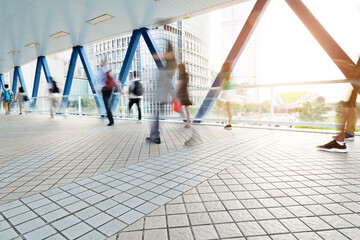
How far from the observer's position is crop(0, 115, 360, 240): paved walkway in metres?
1.32

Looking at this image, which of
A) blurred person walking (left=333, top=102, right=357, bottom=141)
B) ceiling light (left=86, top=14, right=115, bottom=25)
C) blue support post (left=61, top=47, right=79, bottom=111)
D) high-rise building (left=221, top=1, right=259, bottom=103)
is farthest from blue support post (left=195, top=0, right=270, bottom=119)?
blue support post (left=61, top=47, right=79, bottom=111)

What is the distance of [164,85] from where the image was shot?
4012mm

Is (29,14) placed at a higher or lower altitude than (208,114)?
higher

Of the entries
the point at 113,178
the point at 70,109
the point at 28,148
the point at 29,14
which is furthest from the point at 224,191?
the point at 70,109

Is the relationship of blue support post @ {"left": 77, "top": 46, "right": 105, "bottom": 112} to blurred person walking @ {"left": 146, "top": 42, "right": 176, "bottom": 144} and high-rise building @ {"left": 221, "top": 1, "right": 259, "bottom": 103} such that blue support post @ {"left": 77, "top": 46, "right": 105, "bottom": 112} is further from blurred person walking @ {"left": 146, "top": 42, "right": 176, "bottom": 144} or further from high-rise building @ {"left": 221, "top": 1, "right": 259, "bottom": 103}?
blurred person walking @ {"left": 146, "top": 42, "right": 176, "bottom": 144}

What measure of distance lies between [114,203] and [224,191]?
998mm

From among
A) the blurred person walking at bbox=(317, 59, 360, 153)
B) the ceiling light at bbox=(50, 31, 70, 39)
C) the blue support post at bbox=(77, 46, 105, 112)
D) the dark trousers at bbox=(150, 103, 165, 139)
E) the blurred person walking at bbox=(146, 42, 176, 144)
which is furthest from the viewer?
the blue support post at bbox=(77, 46, 105, 112)

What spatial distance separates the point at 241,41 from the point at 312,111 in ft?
10.0

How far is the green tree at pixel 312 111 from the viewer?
4.96 meters

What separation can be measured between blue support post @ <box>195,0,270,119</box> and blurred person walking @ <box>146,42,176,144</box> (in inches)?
117

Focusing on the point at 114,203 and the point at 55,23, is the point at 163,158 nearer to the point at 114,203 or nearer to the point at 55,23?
the point at 114,203

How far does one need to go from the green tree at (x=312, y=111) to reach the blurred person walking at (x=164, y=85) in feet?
12.1

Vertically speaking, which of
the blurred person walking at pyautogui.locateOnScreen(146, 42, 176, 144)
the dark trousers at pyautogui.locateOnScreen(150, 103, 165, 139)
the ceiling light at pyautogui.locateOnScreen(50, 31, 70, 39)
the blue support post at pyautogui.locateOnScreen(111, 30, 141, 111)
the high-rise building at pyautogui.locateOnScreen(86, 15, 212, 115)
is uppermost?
the high-rise building at pyautogui.locateOnScreen(86, 15, 212, 115)

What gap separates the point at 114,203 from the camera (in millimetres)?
1681
